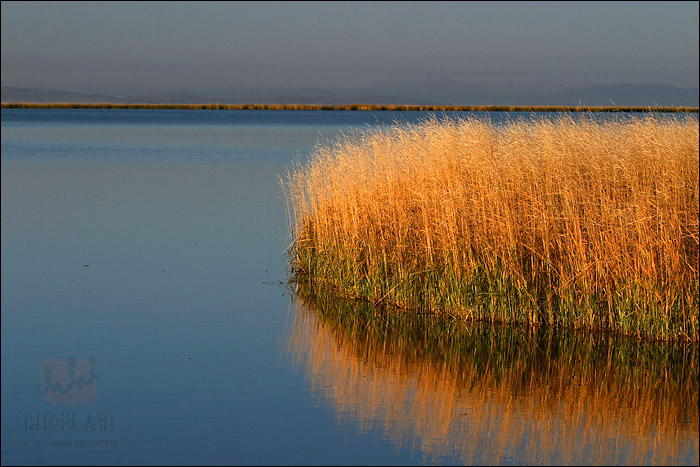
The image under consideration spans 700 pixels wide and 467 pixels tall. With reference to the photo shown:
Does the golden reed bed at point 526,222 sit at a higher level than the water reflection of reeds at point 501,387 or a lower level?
higher

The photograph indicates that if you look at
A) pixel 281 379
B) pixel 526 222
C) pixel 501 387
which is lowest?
pixel 281 379

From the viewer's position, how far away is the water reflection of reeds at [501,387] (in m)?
7.07

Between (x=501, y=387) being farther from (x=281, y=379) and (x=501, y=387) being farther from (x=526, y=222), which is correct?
(x=526, y=222)

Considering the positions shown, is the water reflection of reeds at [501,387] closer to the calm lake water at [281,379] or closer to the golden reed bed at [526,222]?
the calm lake water at [281,379]

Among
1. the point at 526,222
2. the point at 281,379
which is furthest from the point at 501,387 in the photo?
the point at 526,222

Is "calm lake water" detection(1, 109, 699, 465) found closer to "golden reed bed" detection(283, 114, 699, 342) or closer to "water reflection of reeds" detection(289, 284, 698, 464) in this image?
"water reflection of reeds" detection(289, 284, 698, 464)

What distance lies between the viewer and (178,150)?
4528cm

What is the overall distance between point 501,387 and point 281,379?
219 centimetres

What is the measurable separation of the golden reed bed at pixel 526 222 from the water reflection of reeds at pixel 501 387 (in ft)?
1.35

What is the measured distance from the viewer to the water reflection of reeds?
23.2 ft

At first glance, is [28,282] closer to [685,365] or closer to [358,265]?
[358,265]

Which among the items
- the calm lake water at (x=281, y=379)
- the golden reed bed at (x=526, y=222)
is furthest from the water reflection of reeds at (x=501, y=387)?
the golden reed bed at (x=526, y=222)

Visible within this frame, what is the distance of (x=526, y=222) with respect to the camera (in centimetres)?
1088

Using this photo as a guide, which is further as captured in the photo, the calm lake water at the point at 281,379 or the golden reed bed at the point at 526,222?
the golden reed bed at the point at 526,222
